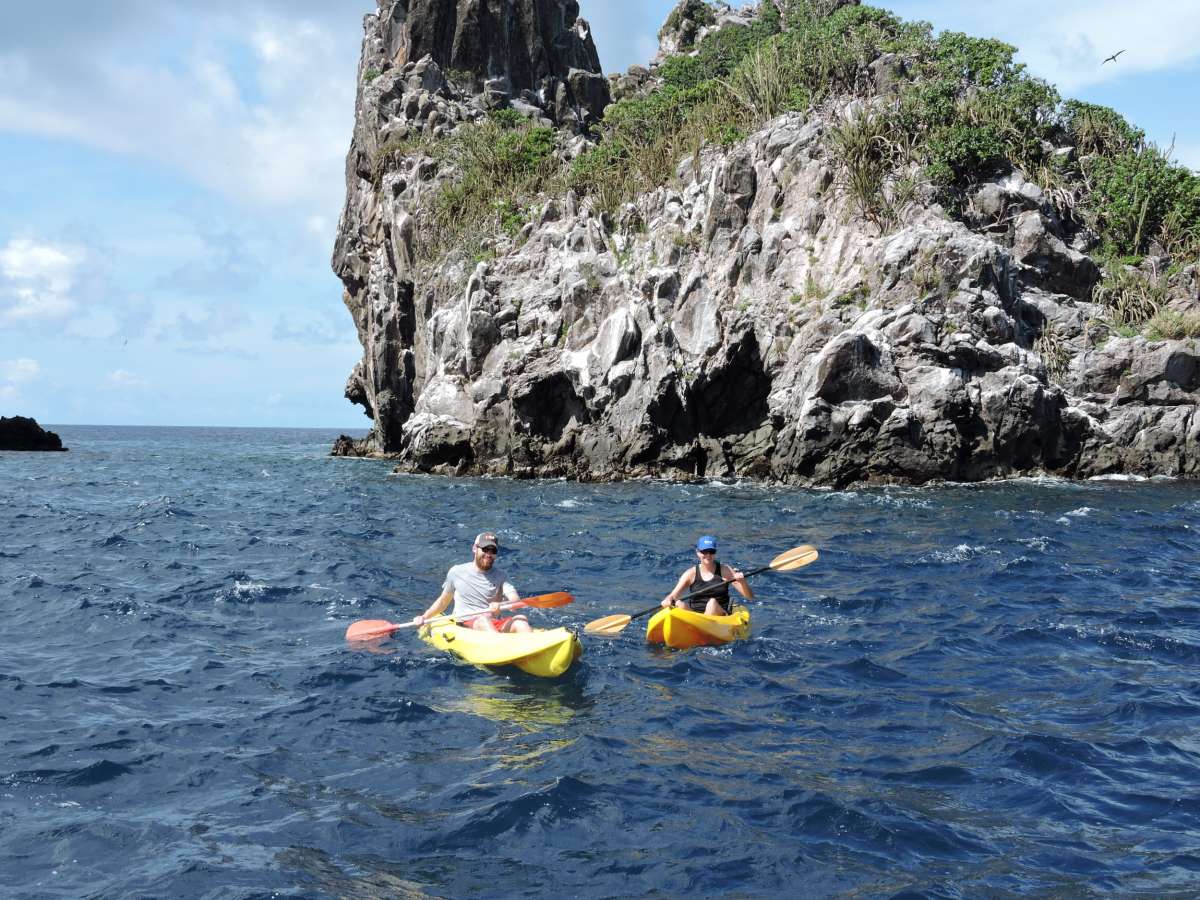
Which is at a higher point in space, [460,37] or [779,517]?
[460,37]

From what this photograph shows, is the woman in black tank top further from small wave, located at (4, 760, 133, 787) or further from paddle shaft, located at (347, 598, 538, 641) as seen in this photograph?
small wave, located at (4, 760, 133, 787)

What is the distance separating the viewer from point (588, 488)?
31922 mm

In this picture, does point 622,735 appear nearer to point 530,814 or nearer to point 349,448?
point 530,814

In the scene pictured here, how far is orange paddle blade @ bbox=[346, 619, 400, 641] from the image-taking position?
11.9m

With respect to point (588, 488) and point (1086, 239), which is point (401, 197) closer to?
point (588, 488)

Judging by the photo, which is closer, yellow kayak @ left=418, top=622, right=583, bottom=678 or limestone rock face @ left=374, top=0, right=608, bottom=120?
yellow kayak @ left=418, top=622, right=583, bottom=678

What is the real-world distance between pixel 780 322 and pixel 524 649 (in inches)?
1039

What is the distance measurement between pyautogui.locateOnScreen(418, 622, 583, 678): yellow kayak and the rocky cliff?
69.0 ft

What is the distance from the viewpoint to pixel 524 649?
10109mm

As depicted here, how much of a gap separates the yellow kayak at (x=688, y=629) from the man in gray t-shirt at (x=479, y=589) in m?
1.90

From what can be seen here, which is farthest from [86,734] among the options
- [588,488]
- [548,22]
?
[548,22]

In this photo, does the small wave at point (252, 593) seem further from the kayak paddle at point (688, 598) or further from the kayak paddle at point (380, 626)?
the kayak paddle at point (688, 598)

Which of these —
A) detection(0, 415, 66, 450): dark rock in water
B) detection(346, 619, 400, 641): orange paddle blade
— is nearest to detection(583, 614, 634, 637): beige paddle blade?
detection(346, 619, 400, 641): orange paddle blade

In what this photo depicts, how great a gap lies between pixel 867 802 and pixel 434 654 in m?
6.16
